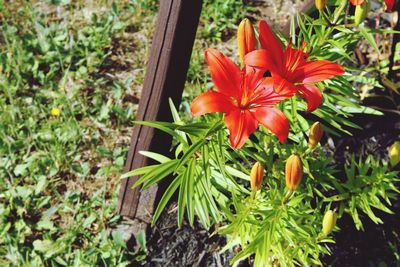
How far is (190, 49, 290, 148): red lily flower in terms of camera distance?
1.08m

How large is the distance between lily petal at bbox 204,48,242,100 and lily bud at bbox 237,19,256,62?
0.05 m

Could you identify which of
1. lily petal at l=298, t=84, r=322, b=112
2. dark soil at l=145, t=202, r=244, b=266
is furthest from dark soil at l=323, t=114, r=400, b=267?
lily petal at l=298, t=84, r=322, b=112

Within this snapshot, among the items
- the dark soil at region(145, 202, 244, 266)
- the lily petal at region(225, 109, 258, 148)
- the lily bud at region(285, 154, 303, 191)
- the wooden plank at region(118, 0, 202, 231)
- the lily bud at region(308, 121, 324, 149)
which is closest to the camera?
the lily petal at region(225, 109, 258, 148)

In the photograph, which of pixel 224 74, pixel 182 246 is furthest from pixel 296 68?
pixel 182 246

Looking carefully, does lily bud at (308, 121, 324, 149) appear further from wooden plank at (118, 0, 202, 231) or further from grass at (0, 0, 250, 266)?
grass at (0, 0, 250, 266)

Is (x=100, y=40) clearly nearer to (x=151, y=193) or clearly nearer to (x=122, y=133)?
(x=122, y=133)

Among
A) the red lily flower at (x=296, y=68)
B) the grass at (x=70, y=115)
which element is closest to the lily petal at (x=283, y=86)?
the red lily flower at (x=296, y=68)

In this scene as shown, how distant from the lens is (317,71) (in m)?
1.13

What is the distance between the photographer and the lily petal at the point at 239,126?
3.50 ft

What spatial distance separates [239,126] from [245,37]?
0.69 ft

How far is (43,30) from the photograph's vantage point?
2582mm

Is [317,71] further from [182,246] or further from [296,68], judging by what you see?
[182,246]

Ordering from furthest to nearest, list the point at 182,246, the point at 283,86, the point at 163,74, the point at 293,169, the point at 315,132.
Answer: the point at 182,246 → the point at 163,74 → the point at 315,132 → the point at 293,169 → the point at 283,86

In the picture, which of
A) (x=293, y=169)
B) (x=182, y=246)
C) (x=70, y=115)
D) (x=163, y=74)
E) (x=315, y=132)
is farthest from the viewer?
(x=70, y=115)
